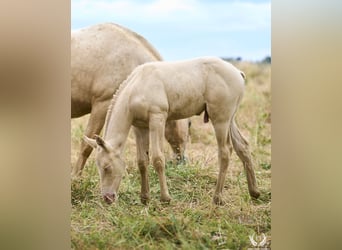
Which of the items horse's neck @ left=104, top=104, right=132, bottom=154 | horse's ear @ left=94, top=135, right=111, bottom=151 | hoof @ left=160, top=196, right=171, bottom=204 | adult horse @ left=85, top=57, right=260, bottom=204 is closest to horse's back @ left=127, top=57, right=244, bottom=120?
adult horse @ left=85, top=57, right=260, bottom=204

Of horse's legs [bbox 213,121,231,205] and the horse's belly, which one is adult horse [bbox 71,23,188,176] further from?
horse's legs [bbox 213,121,231,205]

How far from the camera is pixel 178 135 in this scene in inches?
125

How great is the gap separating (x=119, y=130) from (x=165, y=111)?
0.24 m

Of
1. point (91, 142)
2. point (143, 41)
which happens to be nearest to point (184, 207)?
point (91, 142)

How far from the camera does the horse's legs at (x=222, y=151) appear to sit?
3.10 m

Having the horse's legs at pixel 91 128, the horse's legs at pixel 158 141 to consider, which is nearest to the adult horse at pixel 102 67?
the horse's legs at pixel 91 128

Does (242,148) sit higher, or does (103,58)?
(103,58)

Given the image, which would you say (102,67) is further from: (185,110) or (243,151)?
(243,151)

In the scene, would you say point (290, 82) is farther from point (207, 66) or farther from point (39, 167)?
point (39, 167)

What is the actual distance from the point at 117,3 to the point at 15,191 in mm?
1068

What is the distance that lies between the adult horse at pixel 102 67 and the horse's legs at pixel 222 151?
195 mm

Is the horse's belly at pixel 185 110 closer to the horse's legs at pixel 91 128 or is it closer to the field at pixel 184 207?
the field at pixel 184 207

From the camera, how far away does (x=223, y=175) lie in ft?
10.2

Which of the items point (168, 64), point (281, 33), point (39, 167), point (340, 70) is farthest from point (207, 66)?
point (39, 167)
